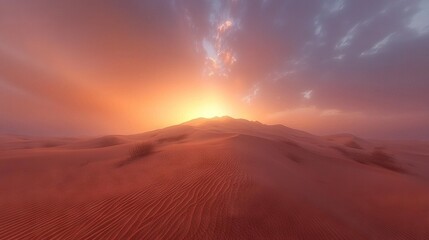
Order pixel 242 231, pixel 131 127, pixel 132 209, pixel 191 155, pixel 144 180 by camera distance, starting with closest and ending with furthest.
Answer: pixel 242 231
pixel 132 209
pixel 144 180
pixel 191 155
pixel 131 127

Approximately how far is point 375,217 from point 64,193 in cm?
1070

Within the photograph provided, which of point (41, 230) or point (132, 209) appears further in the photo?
point (132, 209)

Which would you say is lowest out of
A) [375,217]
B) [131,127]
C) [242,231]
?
[375,217]

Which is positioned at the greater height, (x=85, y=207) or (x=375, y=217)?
A: (x=85, y=207)

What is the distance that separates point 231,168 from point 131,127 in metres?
148

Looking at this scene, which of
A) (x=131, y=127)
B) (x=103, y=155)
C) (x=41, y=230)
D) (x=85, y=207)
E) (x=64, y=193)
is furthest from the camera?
(x=131, y=127)

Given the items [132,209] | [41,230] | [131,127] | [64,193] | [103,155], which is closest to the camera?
[41,230]

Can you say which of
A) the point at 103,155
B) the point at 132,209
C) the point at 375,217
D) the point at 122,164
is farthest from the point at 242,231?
the point at 103,155

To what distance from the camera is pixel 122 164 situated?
10984mm

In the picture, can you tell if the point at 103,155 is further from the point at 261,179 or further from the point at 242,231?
the point at 242,231

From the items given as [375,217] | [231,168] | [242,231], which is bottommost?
[375,217]

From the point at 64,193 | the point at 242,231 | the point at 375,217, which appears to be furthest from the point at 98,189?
the point at 375,217

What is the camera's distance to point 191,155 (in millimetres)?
10844

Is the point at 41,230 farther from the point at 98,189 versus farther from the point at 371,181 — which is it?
the point at 371,181
